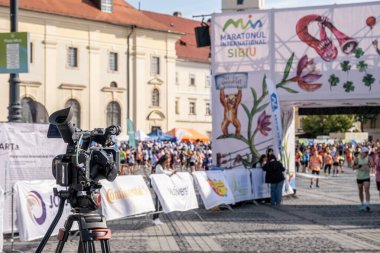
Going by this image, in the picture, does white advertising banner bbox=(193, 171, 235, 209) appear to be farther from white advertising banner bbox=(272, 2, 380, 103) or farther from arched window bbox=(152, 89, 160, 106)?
arched window bbox=(152, 89, 160, 106)

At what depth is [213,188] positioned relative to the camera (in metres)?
18.0

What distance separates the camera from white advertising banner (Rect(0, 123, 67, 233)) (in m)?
13.1

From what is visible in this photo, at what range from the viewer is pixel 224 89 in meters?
→ 22.4

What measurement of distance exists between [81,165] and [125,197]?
325 inches

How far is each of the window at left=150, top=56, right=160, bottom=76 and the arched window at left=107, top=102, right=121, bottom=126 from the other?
577 cm

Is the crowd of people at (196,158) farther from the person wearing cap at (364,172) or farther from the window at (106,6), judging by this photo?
the window at (106,6)

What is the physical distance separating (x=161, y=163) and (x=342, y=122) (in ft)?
275

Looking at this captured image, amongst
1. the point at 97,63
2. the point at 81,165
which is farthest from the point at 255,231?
the point at 97,63

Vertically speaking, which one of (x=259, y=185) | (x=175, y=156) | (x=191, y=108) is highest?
(x=191, y=108)

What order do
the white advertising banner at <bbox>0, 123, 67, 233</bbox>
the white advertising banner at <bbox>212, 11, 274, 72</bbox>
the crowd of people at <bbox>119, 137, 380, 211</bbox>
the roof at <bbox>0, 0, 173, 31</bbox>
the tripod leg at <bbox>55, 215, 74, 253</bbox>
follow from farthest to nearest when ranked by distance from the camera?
the roof at <bbox>0, 0, 173, 31</bbox>, the crowd of people at <bbox>119, 137, 380, 211</bbox>, the white advertising banner at <bbox>212, 11, 274, 72</bbox>, the white advertising banner at <bbox>0, 123, 67, 233</bbox>, the tripod leg at <bbox>55, 215, 74, 253</bbox>

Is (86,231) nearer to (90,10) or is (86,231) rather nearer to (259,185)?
(259,185)

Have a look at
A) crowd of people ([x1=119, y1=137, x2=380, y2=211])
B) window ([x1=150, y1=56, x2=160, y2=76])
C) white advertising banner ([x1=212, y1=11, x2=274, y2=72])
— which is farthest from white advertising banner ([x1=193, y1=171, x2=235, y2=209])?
window ([x1=150, y1=56, x2=160, y2=76])

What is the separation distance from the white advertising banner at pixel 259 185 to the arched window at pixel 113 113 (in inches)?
1895

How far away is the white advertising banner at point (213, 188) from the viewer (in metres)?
17.3
